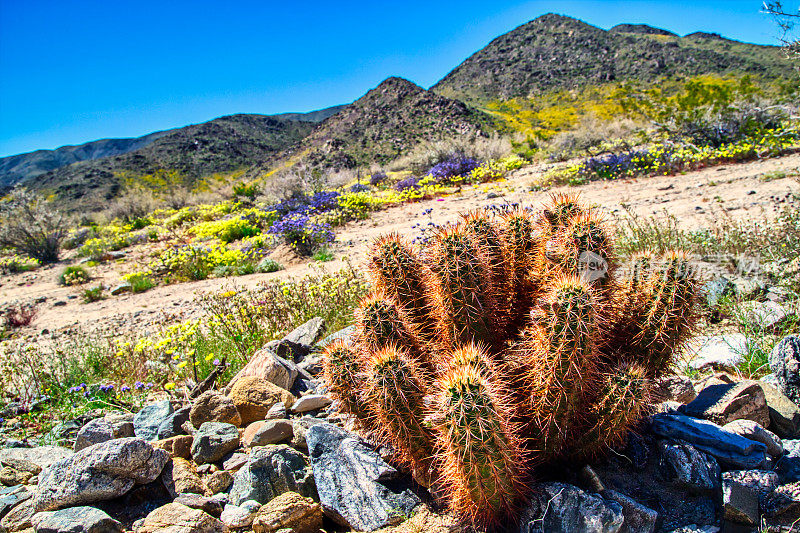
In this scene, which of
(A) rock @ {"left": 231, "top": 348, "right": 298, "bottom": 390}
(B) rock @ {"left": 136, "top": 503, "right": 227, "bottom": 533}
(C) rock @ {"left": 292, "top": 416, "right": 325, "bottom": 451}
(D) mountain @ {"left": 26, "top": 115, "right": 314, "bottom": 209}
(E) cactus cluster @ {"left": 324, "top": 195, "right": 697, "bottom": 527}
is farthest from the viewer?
(D) mountain @ {"left": 26, "top": 115, "right": 314, "bottom": 209}

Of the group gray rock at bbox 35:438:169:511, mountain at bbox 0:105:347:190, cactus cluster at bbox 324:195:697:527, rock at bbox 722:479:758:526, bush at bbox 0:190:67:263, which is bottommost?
rock at bbox 722:479:758:526

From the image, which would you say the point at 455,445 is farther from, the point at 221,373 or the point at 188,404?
the point at 221,373

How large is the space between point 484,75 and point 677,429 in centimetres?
6256

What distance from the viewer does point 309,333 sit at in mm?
4324

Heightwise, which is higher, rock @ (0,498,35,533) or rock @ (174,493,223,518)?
rock @ (0,498,35,533)

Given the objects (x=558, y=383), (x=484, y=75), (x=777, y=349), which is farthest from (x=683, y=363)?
(x=484, y=75)


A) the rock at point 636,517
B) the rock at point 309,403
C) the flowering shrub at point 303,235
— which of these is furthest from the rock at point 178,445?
the flowering shrub at point 303,235

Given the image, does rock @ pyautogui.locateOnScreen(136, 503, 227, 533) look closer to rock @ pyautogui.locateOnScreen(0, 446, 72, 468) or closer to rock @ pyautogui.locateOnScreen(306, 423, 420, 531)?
rock @ pyautogui.locateOnScreen(306, 423, 420, 531)

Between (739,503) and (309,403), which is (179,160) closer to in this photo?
(309,403)

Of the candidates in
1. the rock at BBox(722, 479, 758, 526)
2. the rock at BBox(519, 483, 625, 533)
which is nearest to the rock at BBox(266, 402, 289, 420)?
the rock at BBox(519, 483, 625, 533)

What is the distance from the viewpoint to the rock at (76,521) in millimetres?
1872

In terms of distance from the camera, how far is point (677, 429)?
212 cm

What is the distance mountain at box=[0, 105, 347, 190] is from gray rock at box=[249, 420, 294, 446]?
80.0 meters

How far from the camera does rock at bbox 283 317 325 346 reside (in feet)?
14.0
